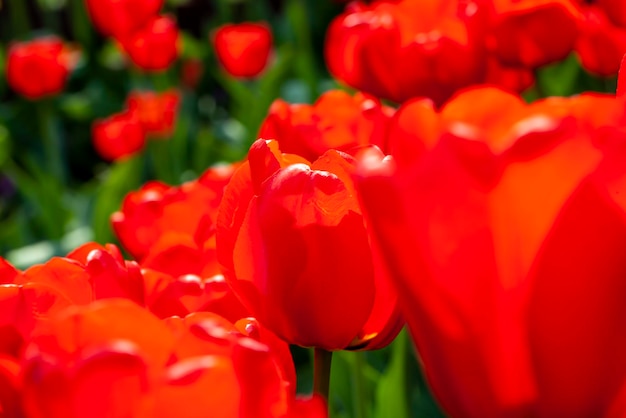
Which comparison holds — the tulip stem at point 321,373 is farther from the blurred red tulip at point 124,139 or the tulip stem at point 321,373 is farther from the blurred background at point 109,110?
the blurred red tulip at point 124,139

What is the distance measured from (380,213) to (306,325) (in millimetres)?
121

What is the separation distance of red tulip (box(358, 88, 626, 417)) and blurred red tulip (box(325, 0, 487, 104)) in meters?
0.52

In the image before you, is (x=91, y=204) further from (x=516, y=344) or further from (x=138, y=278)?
(x=516, y=344)

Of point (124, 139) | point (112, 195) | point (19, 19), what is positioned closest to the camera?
point (112, 195)

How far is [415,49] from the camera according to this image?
845mm

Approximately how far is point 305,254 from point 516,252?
4.6 inches

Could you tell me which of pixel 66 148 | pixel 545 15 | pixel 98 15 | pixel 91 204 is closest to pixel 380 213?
pixel 545 15

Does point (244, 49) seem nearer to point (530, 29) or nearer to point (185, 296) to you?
point (530, 29)

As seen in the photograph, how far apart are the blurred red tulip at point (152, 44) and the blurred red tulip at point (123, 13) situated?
17 mm

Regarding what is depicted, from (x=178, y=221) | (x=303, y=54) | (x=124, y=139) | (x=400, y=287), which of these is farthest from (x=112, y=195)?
(x=400, y=287)

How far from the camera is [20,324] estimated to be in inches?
13.8

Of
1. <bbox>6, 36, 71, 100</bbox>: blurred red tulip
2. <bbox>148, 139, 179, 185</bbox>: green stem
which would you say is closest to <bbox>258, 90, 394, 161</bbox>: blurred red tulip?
<bbox>148, 139, 179, 185</bbox>: green stem

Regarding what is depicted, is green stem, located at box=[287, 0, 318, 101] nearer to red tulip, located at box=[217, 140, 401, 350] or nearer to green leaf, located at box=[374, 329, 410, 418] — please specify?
green leaf, located at box=[374, 329, 410, 418]

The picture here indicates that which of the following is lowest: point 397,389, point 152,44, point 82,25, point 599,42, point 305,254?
point 82,25
